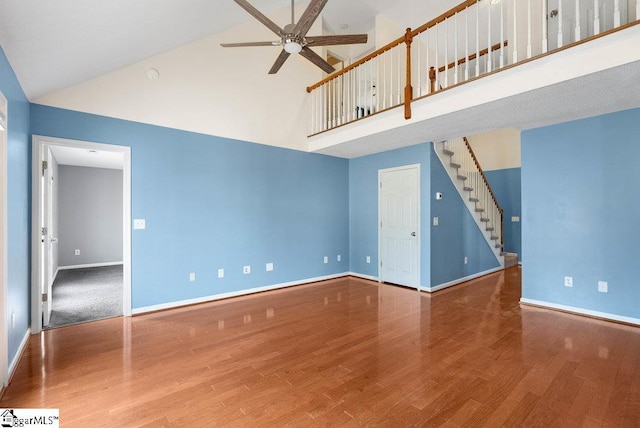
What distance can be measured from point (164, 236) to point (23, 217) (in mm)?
1355

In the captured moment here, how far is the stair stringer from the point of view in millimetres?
5000

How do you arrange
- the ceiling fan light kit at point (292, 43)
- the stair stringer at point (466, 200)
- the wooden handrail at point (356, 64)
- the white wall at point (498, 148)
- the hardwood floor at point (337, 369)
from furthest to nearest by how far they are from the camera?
the white wall at point (498, 148) → the stair stringer at point (466, 200) → the wooden handrail at point (356, 64) → the ceiling fan light kit at point (292, 43) → the hardwood floor at point (337, 369)

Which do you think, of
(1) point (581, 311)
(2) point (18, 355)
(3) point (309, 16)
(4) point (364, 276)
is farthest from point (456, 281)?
(2) point (18, 355)

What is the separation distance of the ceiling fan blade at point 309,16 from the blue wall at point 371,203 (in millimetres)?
2997

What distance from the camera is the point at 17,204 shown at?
2.61m

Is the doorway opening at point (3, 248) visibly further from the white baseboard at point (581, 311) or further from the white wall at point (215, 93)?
the white baseboard at point (581, 311)

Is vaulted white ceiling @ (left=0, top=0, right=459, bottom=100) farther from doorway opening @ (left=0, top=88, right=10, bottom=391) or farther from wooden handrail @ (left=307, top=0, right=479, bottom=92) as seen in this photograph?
wooden handrail @ (left=307, top=0, right=479, bottom=92)

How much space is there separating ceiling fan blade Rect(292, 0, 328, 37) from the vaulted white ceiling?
Result: 38.7 inches

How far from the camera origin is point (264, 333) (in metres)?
3.18

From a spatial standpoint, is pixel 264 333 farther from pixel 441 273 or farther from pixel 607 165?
pixel 607 165

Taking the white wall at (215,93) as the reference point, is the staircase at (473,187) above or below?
below

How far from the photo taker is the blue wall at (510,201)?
744 cm

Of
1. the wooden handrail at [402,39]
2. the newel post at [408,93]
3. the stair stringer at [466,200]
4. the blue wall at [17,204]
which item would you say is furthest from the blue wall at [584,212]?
the blue wall at [17,204]

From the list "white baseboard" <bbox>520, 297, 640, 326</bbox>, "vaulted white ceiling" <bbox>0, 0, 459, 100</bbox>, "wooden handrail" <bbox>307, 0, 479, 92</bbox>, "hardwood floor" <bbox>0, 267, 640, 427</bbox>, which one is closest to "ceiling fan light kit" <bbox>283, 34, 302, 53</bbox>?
"vaulted white ceiling" <bbox>0, 0, 459, 100</bbox>
